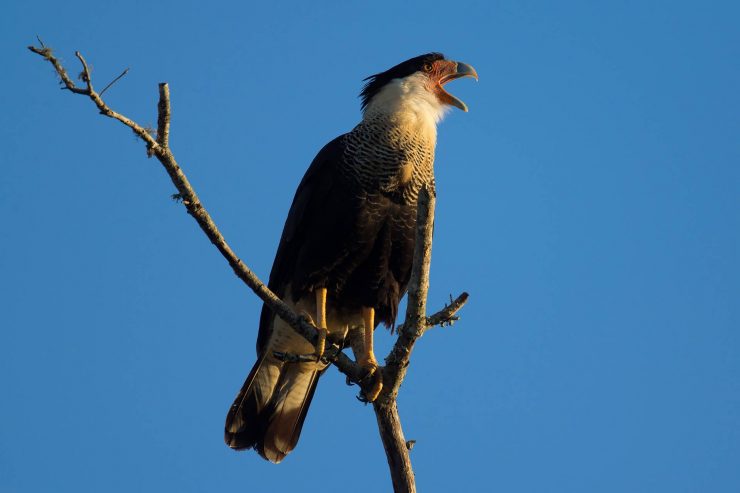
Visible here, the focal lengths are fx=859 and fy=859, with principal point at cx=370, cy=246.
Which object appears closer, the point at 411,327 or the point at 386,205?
the point at 411,327

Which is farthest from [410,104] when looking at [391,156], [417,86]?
[391,156]

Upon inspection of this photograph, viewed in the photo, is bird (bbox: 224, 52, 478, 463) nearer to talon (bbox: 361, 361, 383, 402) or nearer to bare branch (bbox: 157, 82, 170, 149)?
talon (bbox: 361, 361, 383, 402)

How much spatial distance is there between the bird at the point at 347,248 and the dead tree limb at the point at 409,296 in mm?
203

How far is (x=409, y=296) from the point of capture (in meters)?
4.31

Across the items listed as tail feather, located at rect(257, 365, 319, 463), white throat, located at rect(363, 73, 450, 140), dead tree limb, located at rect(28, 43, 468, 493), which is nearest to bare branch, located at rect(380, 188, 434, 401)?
dead tree limb, located at rect(28, 43, 468, 493)

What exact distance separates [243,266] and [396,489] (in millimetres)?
1468

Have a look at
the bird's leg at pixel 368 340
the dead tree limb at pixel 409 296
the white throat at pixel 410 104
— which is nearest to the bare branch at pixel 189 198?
the dead tree limb at pixel 409 296

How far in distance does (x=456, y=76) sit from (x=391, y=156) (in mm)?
1138

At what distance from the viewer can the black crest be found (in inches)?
249

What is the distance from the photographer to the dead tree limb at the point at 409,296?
11.8 feet

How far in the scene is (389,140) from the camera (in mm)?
5805

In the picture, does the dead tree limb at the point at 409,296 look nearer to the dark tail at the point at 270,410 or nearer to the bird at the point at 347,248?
the bird at the point at 347,248

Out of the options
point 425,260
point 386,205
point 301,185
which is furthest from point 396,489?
point 301,185

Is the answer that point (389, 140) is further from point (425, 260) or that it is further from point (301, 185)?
Result: point (425, 260)
